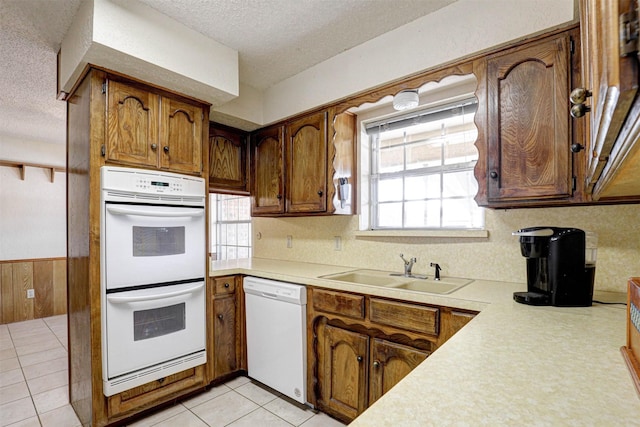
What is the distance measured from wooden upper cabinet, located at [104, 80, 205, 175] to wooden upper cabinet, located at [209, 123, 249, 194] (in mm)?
492

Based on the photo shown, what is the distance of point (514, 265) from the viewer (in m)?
1.93

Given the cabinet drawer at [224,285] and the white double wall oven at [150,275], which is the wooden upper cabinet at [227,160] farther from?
the cabinet drawer at [224,285]

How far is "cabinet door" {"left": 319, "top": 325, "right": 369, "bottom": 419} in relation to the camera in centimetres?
191

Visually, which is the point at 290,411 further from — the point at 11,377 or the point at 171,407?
the point at 11,377

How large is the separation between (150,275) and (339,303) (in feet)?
4.06

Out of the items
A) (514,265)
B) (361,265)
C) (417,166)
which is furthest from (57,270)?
(514,265)

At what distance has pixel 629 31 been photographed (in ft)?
1.22

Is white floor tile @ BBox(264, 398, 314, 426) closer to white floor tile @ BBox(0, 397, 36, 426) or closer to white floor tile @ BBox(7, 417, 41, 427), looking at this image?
white floor tile @ BBox(7, 417, 41, 427)

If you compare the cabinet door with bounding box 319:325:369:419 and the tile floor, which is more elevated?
the cabinet door with bounding box 319:325:369:419

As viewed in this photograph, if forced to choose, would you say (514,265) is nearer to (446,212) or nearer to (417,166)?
(446,212)

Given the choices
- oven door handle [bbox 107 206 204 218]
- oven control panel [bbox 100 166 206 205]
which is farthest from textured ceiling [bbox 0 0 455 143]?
oven door handle [bbox 107 206 204 218]

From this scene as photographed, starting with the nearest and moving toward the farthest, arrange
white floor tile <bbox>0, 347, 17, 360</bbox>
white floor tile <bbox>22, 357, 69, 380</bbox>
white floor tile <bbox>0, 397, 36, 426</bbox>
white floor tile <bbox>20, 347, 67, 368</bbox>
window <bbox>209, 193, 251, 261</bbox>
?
white floor tile <bbox>0, 397, 36, 426</bbox>
white floor tile <bbox>22, 357, 69, 380</bbox>
white floor tile <bbox>20, 347, 67, 368</bbox>
white floor tile <bbox>0, 347, 17, 360</bbox>
window <bbox>209, 193, 251, 261</bbox>

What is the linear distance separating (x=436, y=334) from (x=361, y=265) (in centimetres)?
105

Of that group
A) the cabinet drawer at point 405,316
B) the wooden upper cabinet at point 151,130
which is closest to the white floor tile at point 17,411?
the wooden upper cabinet at point 151,130
